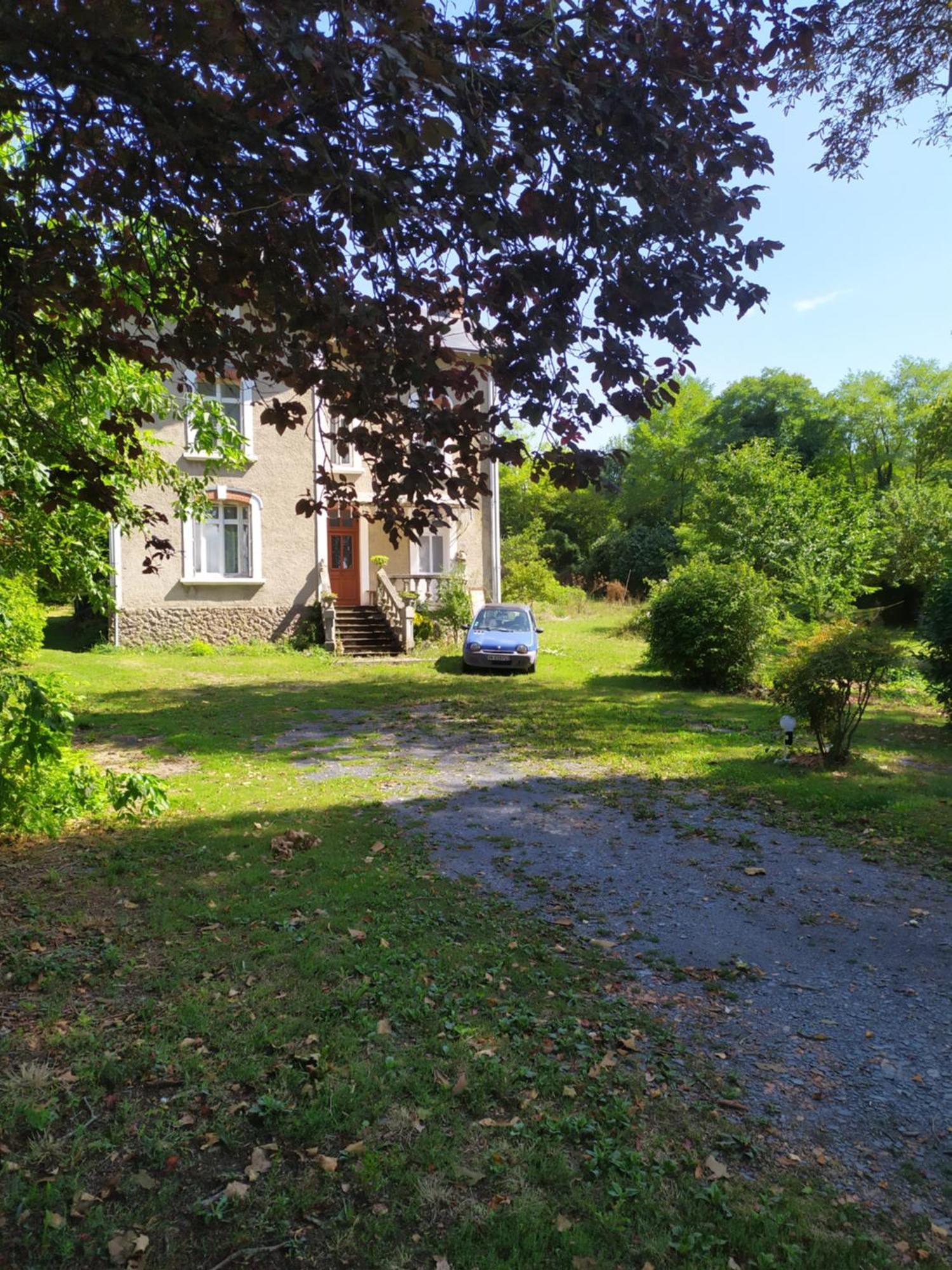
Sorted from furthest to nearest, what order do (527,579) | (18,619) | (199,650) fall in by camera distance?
(527,579)
(199,650)
(18,619)

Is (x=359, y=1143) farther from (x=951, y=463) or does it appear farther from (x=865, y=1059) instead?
(x=951, y=463)

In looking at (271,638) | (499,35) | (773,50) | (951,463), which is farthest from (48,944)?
(951,463)

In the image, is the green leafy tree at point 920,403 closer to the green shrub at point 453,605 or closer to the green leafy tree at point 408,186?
the green shrub at point 453,605

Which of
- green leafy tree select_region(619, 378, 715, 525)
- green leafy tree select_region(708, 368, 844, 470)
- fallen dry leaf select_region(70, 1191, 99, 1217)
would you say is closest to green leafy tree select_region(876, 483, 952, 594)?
green leafy tree select_region(708, 368, 844, 470)

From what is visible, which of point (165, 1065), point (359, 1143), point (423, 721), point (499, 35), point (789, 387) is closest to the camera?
point (359, 1143)

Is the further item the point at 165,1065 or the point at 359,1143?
the point at 165,1065

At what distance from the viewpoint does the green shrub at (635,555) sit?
4006 centimetres

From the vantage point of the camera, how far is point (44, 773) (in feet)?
18.6

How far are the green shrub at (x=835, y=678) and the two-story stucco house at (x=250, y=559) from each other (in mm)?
11483

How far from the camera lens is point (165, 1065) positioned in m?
3.36

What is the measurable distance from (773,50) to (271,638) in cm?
1861

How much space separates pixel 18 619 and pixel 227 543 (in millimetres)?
13443

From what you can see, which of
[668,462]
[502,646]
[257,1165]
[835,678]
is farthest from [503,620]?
[668,462]

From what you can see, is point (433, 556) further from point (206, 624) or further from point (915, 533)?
point (915, 533)
